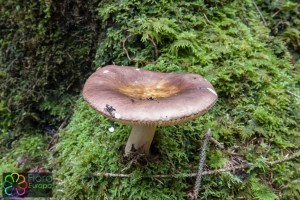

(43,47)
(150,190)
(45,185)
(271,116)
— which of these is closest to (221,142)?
(271,116)

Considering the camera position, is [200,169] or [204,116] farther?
[204,116]

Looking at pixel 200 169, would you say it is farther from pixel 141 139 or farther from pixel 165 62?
pixel 165 62

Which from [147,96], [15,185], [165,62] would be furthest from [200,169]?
[15,185]

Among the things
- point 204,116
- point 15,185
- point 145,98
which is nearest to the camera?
point 145,98

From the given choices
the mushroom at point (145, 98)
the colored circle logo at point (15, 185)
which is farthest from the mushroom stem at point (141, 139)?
the colored circle logo at point (15, 185)

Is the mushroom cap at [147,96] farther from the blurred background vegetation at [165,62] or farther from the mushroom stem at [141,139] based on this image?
the blurred background vegetation at [165,62]

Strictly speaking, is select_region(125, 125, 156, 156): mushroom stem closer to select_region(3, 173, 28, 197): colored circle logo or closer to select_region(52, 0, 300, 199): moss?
select_region(52, 0, 300, 199): moss
